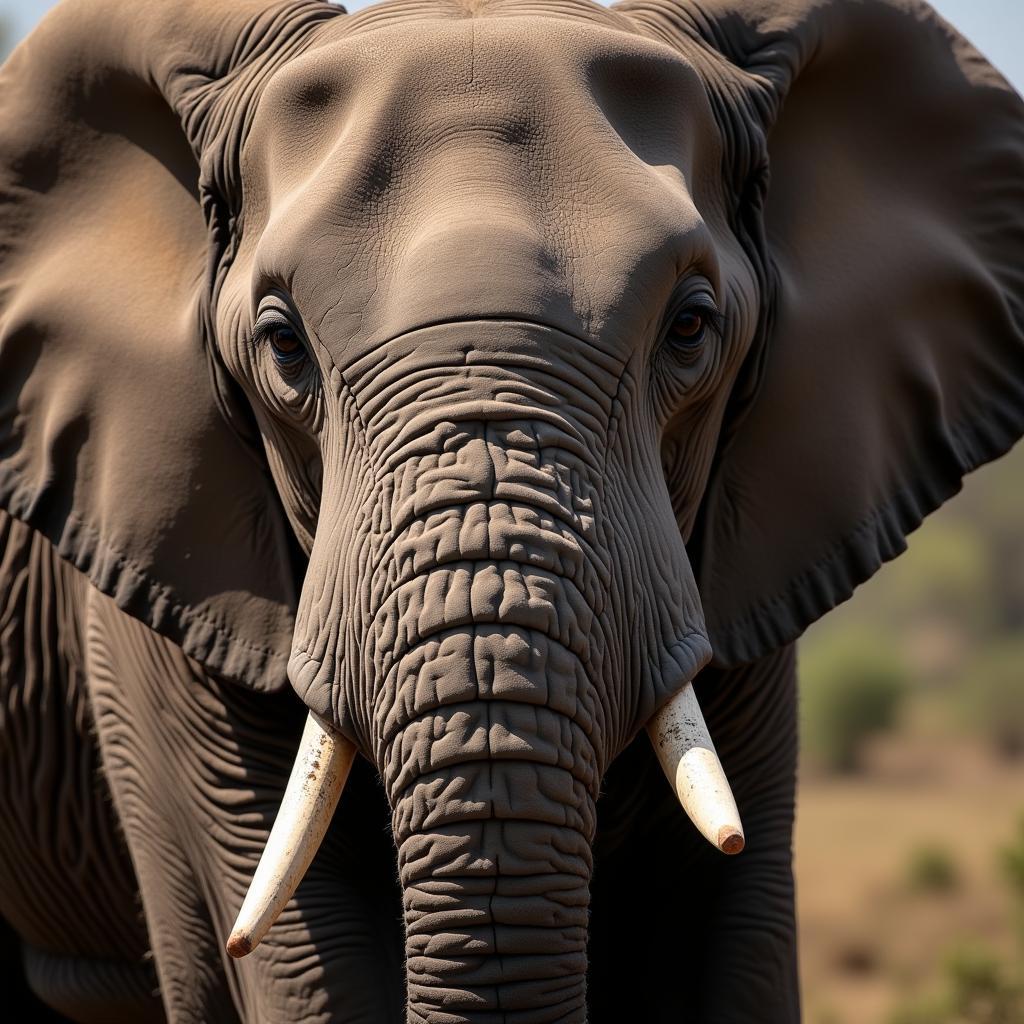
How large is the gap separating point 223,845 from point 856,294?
147cm

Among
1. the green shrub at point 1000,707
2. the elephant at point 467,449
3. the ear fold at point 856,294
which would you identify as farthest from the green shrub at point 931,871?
the ear fold at point 856,294

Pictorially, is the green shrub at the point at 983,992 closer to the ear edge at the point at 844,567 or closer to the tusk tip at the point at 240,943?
the ear edge at the point at 844,567

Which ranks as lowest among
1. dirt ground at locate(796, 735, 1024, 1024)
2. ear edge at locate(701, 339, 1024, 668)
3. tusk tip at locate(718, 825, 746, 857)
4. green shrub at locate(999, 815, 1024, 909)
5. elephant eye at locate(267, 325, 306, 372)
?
dirt ground at locate(796, 735, 1024, 1024)

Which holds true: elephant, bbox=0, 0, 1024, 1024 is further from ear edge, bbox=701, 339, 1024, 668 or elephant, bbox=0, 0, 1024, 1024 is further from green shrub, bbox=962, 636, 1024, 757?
green shrub, bbox=962, 636, 1024, 757

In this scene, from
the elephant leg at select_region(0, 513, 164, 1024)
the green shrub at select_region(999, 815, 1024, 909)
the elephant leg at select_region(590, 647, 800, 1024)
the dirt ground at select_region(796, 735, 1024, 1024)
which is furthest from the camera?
the dirt ground at select_region(796, 735, 1024, 1024)

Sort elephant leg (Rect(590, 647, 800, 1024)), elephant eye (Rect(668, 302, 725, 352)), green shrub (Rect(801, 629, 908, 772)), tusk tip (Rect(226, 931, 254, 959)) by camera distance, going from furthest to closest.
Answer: green shrub (Rect(801, 629, 908, 772)), elephant leg (Rect(590, 647, 800, 1024)), elephant eye (Rect(668, 302, 725, 352)), tusk tip (Rect(226, 931, 254, 959))

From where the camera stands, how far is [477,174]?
3.19 meters

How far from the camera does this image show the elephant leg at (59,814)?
466 cm

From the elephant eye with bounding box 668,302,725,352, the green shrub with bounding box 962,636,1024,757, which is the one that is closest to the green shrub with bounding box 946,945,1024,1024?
the elephant eye with bounding box 668,302,725,352

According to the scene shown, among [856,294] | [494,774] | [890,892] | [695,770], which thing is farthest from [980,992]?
[890,892]

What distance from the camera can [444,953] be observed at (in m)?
2.94

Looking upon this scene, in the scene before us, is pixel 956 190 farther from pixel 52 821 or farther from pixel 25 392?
pixel 52 821

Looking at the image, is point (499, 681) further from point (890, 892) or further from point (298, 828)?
point (890, 892)

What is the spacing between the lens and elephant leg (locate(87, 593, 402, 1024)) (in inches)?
151
